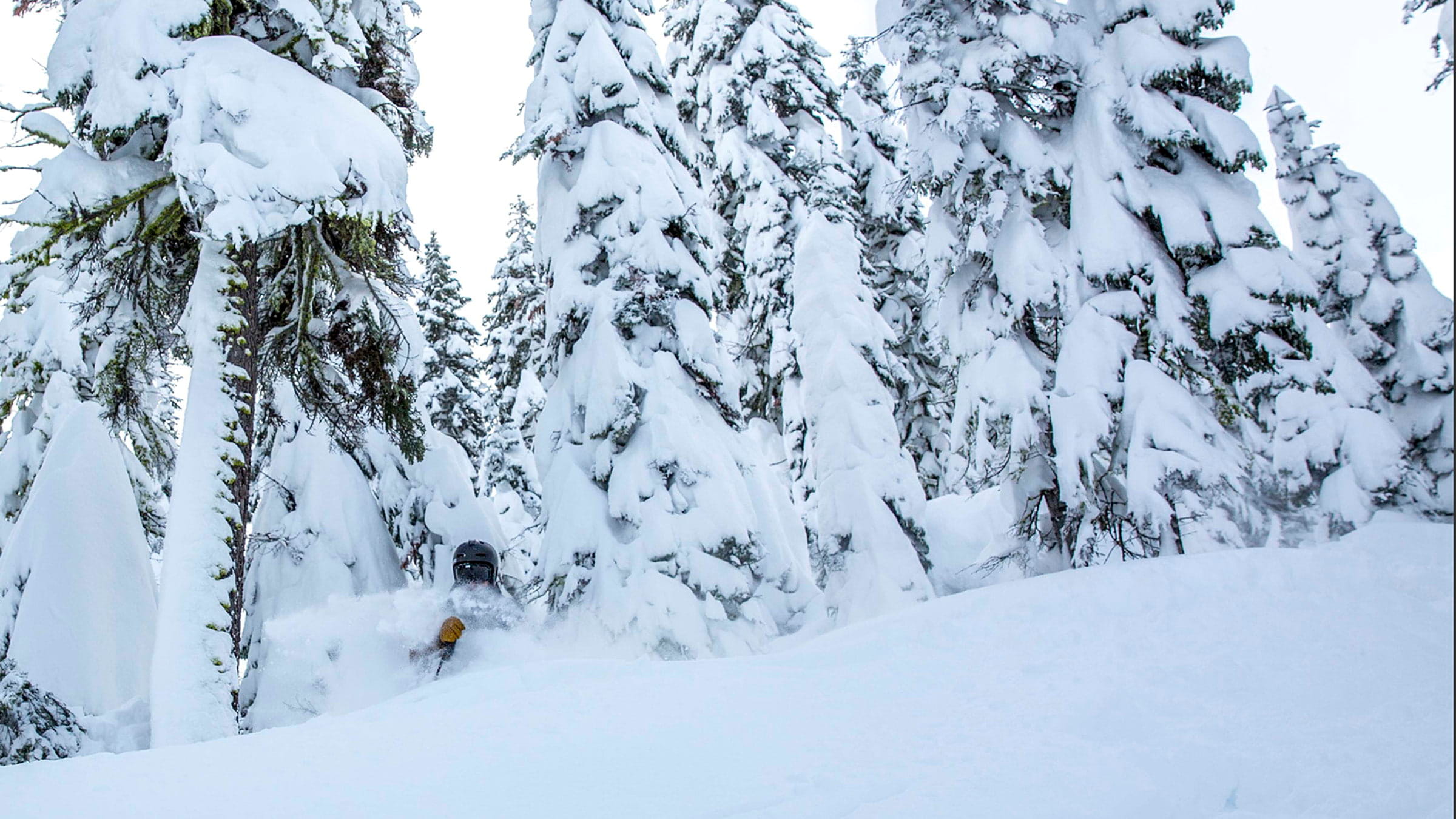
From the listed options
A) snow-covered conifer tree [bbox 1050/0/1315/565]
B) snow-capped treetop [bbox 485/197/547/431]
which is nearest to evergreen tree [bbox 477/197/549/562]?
snow-capped treetop [bbox 485/197/547/431]

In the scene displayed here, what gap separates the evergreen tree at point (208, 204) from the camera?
7711 millimetres

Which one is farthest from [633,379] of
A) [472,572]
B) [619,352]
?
[472,572]

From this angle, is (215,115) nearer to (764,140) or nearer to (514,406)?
(764,140)

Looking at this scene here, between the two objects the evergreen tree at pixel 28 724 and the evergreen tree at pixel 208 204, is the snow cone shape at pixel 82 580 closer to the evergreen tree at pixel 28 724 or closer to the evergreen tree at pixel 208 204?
the evergreen tree at pixel 208 204

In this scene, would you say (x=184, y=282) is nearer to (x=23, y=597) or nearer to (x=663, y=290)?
(x=23, y=597)

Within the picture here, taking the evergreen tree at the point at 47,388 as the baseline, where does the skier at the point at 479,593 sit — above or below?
below

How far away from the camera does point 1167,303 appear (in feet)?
34.9

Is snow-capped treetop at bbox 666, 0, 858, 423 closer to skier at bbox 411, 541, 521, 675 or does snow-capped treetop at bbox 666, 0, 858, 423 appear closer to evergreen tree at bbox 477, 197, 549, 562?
evergreen tree at bbox 477, 197, 549, 562

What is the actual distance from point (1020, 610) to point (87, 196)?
9436 mm

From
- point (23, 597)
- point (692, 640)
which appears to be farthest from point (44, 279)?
point (692, 640)

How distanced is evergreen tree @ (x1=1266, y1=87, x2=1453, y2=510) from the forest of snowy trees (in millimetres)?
171

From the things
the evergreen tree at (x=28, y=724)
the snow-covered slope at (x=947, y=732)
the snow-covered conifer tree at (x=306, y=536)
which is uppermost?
the snow-covered conifer tree at (x=306, y=536)

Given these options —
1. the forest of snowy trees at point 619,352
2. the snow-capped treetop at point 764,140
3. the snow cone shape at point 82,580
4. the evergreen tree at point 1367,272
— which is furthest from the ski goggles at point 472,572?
the evergreen tree at point 1367,272

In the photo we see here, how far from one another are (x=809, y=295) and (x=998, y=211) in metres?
5.20
